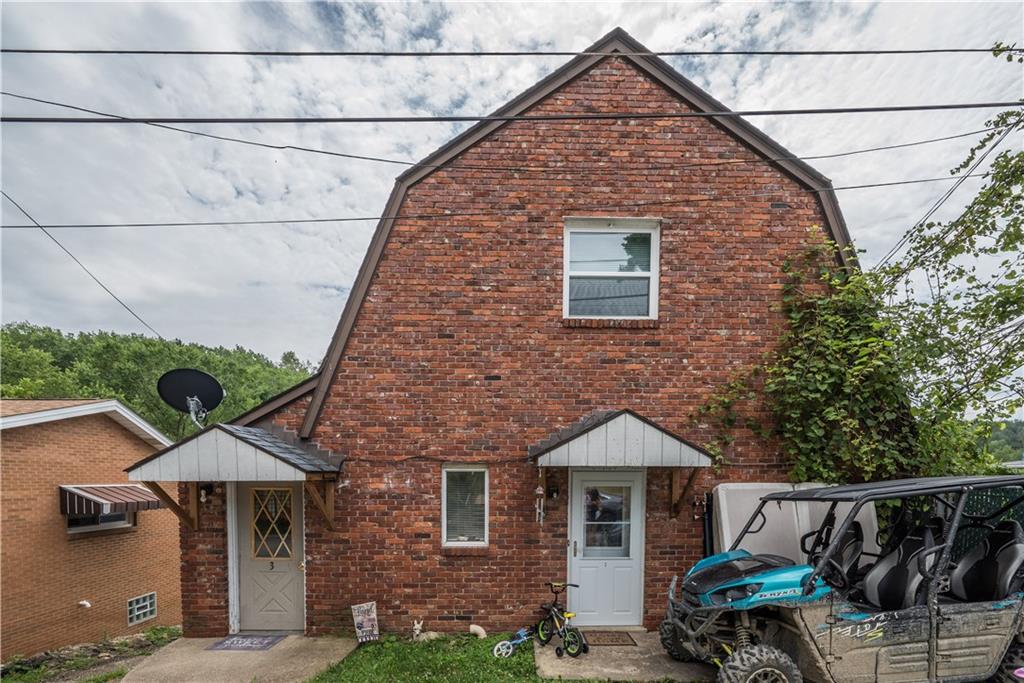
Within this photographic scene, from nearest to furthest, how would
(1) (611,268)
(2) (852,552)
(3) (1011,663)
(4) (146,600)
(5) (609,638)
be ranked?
(3) (1011,663), (2) (852,552), (5) (609,638), (1) (611,268), (4) (146,600)

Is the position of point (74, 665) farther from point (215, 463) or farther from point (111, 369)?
point (111, 369)

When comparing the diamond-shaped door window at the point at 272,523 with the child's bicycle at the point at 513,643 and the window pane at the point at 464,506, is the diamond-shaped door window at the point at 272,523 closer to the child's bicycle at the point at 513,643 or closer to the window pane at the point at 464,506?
the window pane at the point at 464,506

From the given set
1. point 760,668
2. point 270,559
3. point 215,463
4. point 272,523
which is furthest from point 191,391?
point 760,668

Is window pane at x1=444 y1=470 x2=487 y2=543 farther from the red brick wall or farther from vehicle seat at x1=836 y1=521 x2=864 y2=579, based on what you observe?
vehicle seat at x1=836 y1=521 x2=864 y2=579

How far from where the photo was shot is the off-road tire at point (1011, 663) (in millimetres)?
4164

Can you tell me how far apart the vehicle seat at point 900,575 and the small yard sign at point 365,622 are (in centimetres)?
536

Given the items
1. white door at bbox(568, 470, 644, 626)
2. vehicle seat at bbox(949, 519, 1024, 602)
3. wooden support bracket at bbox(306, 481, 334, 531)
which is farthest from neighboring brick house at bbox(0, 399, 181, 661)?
vehicle seat at bbox(949, 519, 1024, 602)

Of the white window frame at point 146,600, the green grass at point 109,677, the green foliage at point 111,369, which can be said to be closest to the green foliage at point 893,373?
the green grass at point 109,677

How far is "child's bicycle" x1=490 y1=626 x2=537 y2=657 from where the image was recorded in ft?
17.0

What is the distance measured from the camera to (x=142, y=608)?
11.7 m

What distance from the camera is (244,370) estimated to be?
4225cm

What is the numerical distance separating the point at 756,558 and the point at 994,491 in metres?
3.67

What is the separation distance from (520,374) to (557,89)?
3797 millimetres

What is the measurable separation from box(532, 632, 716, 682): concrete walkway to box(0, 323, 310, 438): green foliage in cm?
2116
